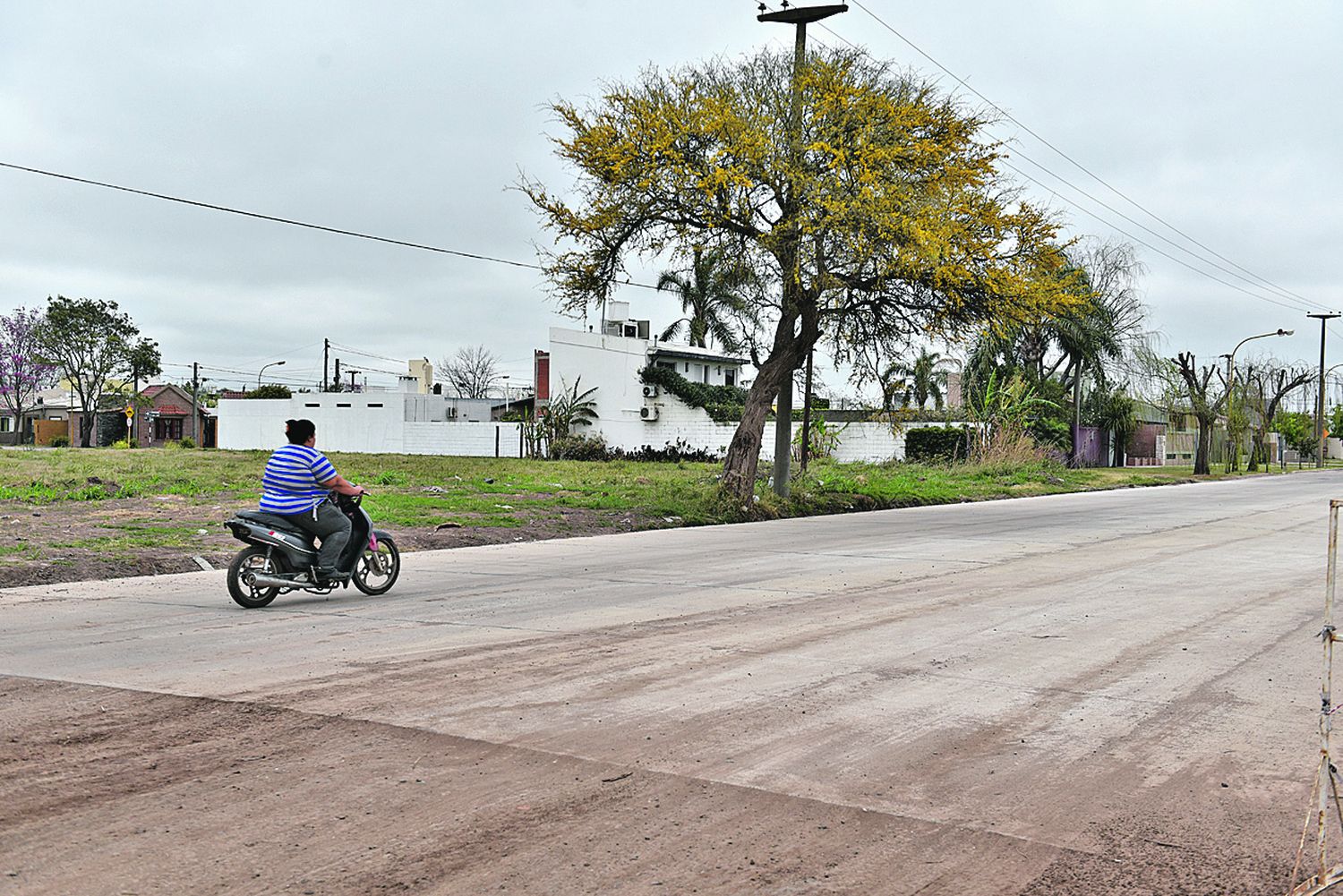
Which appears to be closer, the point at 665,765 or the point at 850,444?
the point at 665,765

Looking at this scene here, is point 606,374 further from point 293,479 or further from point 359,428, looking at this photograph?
point 293,479

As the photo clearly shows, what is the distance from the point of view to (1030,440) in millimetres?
42906

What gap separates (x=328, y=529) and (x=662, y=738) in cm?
601

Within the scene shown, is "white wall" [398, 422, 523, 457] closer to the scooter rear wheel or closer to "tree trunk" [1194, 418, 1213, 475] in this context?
"tree trunk" [1194, 418, 1213, 475]

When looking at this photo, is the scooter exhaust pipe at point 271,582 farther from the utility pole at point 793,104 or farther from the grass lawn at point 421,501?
the utility pole at point 793,104

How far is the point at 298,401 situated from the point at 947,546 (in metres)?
57.8

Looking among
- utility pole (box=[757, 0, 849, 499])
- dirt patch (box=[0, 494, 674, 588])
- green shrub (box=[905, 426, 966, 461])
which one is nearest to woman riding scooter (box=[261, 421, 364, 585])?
dirt patch (box=[0, 494, 674, 588])

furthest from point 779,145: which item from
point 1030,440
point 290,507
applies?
point 1030,440

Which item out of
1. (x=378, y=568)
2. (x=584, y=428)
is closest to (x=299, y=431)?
(x=378, y=568)

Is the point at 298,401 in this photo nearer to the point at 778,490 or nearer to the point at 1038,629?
the point at 778,490

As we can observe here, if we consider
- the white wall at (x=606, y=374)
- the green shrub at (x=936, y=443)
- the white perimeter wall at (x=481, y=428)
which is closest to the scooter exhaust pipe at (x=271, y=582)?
the green shrub at (x=936, y=443)

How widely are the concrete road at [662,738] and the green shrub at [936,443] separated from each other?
1333 inches

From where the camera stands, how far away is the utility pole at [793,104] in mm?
22172

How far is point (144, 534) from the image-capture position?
1586 centimetres
